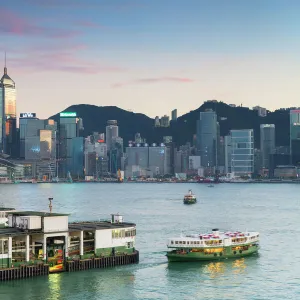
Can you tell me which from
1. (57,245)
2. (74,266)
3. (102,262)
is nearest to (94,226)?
(102,262)

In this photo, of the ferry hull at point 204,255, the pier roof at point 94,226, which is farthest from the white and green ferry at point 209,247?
the pier roof at point 94,226

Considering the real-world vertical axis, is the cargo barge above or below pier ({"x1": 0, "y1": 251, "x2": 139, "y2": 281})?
above

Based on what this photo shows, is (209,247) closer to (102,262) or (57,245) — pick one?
(102,262)

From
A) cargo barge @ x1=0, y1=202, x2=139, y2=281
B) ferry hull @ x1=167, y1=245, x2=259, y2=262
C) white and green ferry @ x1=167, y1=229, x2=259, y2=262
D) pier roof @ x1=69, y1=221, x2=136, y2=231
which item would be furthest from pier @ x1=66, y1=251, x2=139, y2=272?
white and green ferry @ x1=167, y1=229, x2=259, y2=262

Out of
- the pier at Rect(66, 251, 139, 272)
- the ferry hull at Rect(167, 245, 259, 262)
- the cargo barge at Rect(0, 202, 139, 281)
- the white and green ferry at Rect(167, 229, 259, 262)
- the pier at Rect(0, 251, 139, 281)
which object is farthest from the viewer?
the white and green ferry at Rect(167, 229, 259, 262)

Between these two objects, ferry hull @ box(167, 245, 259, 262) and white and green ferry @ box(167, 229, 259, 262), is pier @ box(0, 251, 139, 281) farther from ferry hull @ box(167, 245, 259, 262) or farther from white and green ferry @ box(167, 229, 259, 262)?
white and green ferry @ box(167, 229, 259, 262)


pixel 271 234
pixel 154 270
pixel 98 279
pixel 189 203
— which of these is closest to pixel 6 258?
pixel 98 279
